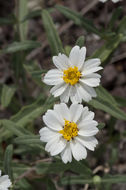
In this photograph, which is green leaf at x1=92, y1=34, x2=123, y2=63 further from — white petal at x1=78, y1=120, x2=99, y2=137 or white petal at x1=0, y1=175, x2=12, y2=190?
white petal at x1=0, y1=175, x2=12, y2=190

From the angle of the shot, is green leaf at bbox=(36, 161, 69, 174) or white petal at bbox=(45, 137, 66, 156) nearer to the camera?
white petal at bbox=(45, 137, 66, 156)

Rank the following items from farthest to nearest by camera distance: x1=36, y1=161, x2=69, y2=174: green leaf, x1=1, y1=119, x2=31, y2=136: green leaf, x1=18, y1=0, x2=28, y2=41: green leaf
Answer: x1=18, y1=0, x2=28, y2=41: green leaf < x1=1, y1=119, x2=31, y2=136: green leaf < x1=36, y1=161, x2=69, y2=174: green leaf

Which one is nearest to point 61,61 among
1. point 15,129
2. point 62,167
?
point 15,129

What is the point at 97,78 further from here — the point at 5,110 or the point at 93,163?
the point at 5,110

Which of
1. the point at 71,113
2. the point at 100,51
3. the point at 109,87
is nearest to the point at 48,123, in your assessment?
the point at 71,113

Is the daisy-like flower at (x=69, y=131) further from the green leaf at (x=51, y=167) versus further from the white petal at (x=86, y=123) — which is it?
the green leaf at (x=51, y=167)

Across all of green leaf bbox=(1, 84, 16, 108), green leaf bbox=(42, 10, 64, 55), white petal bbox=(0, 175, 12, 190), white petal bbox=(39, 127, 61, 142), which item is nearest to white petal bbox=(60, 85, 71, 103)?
white petal bbox=(39, 127, 61, 142)
